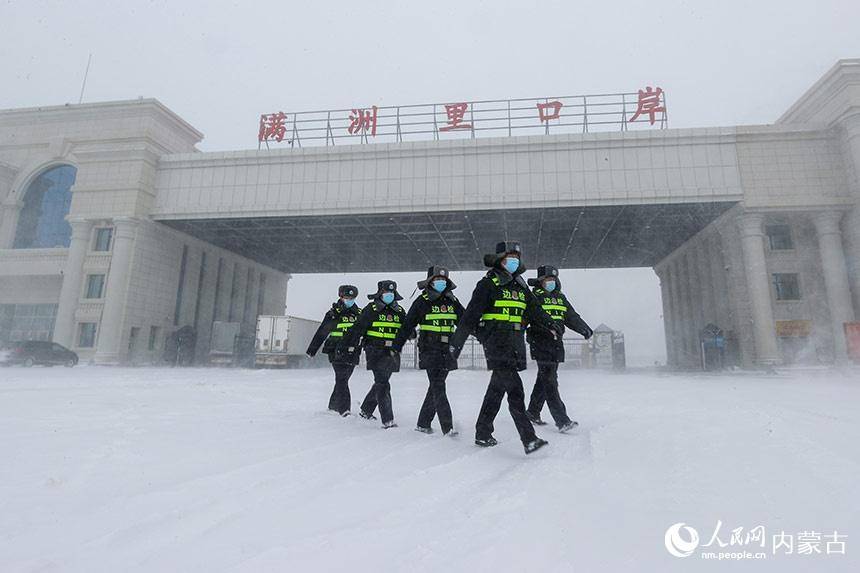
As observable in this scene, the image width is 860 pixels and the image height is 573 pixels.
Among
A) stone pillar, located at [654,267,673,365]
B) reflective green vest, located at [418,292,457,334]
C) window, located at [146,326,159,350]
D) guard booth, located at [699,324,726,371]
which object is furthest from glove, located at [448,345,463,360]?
stone pillar, located at [654,267,673,365]

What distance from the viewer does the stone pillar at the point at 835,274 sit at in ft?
65.6

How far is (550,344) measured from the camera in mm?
6168

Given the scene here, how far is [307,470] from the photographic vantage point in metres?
3.83

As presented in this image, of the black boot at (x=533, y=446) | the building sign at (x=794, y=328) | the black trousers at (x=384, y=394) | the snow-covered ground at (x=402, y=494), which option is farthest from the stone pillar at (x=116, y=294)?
the building sign at (x=794, y=328)

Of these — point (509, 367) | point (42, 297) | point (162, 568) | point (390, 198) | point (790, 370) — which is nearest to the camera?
point (162, 568)

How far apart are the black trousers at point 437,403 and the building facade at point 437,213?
58.0 ft

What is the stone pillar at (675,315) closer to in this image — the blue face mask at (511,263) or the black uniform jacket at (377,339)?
the black uniform jacket at (377,339)

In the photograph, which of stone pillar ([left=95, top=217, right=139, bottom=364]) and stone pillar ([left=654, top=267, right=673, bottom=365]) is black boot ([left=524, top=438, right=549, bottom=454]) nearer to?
stone pillar ([left=95, top=217, right=139, bottom=364])

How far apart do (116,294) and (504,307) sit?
25.2m

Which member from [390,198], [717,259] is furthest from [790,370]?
[390,198]

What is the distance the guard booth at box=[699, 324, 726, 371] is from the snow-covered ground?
18378mm

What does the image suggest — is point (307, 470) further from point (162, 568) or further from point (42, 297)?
point (42, 297)

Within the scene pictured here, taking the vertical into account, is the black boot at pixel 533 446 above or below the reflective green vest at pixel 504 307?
below

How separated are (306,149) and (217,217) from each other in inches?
226
